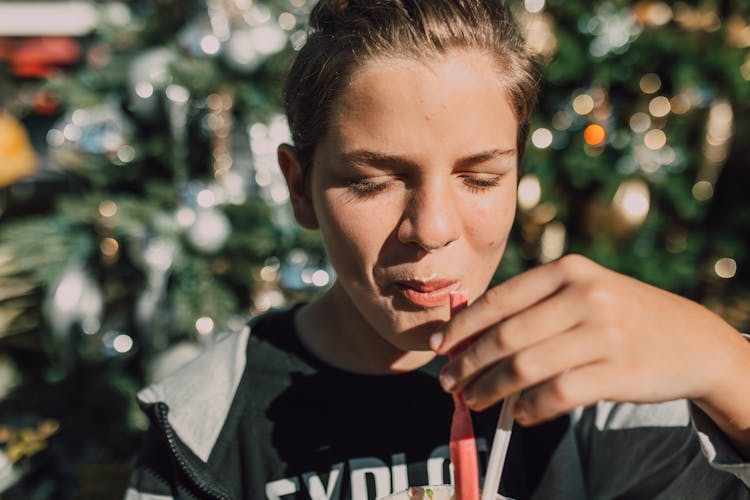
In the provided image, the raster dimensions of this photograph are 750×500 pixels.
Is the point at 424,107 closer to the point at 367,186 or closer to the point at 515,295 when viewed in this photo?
the point at 367,186

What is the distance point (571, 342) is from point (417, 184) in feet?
0.96

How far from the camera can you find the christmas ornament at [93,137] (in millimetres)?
1956

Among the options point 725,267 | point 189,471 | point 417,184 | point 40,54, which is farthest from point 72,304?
point 40,54

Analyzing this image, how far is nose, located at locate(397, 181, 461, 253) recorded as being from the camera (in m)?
0.77

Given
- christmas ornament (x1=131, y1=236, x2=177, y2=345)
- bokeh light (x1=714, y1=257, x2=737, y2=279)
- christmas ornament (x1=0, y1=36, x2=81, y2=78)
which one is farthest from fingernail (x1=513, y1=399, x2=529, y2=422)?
christmas ornament (x1=0, y1=36, x2=81, y2=78)

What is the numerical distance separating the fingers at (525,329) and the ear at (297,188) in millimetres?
455

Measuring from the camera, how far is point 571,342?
0.56 meters

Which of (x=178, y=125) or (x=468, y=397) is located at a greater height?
(x=468, y=397)

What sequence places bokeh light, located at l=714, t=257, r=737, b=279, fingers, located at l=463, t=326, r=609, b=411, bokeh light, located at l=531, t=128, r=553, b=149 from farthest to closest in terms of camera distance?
bokeh light, located at l=714, t=257, r=737, b=279 → bokeh light, located at l=531, t=128, r=553, b=149 → fingers, located at l=463, t=326, r=609, b=411

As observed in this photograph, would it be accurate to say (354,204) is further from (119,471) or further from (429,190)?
(119,471)

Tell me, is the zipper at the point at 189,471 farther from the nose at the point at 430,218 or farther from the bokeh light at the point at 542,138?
the bokeh light at the point at 542,138

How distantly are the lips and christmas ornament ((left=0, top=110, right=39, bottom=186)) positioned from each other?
2375mm

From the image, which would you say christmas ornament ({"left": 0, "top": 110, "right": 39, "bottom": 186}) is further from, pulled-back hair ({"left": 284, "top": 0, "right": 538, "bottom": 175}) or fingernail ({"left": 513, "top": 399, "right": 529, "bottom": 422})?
fingernail ({"left": 513, "top": 399, "right": 529, "bottom": 422})

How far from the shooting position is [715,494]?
0.79 meters
